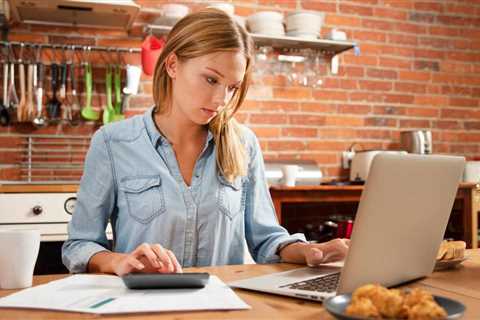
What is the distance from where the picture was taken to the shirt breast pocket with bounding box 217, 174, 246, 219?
150cm

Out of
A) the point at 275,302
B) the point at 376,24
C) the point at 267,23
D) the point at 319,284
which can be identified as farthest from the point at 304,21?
the point at 275,302

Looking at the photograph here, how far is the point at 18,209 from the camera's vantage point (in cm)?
256

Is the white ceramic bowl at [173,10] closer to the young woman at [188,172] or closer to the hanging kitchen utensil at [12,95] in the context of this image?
the hanging kitchen utensil at [12,95]

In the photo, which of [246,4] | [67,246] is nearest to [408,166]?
[67,246]

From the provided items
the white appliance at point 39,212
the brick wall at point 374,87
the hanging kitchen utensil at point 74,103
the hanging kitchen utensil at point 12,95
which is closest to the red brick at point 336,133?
the brick wall at point 374,87

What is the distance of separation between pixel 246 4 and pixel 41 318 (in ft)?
9.97

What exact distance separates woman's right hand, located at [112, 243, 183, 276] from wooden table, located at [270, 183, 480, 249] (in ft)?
6.36

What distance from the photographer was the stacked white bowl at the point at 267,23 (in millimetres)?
3385

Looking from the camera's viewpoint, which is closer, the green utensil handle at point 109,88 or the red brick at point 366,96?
the green utensil handle at point 109,88

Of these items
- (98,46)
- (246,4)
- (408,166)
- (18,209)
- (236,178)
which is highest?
(246,4)

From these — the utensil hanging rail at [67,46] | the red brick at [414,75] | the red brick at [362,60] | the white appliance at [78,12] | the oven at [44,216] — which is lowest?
the oven at [44,216]

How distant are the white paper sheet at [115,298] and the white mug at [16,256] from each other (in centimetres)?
5

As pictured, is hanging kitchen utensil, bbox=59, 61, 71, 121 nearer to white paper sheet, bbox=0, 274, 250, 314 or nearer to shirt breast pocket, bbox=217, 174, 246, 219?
shirt breast pocket, bbox=217, 174, 246, 219

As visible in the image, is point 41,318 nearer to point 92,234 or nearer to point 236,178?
point 92,234
